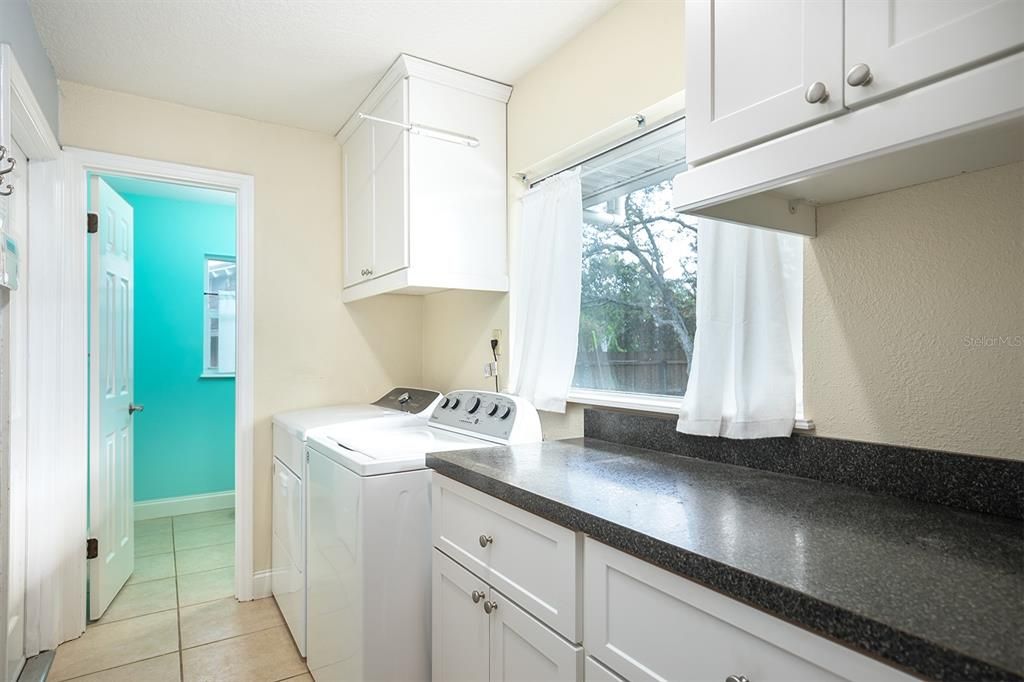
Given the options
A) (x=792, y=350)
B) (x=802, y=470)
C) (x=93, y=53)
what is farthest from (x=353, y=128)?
(x=802, y=470)

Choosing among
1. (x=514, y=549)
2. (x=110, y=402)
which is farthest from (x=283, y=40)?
(x=514, y=549)

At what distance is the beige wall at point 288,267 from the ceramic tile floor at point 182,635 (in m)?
0.32

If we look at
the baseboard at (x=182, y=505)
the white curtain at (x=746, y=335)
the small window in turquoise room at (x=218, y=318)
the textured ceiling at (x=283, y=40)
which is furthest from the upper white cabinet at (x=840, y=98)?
the baseboard at (x=182, y=505)

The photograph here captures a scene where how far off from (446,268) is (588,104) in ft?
2.72

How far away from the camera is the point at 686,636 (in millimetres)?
848

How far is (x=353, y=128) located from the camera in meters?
2.80

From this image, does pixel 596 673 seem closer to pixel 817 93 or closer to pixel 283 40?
pixel 817 93

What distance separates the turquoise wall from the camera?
13.2 feet

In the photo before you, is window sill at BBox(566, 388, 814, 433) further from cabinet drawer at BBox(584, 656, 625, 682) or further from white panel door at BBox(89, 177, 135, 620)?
white panel door at BBox(89, 177, 135, 620)

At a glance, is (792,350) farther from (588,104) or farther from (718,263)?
(588,104)

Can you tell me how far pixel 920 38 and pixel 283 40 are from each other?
2.06 meters

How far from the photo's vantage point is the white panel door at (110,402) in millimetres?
2539

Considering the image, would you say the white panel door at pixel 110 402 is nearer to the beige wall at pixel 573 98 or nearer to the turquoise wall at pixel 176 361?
the turquoise wall at pixel 176 361

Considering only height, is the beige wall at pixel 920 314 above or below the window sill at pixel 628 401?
above
